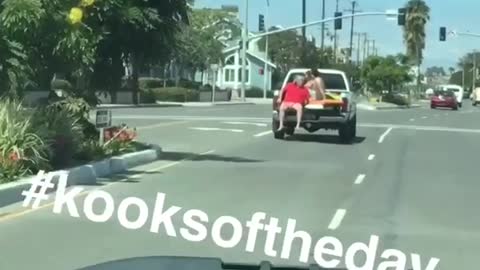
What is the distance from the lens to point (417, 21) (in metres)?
131

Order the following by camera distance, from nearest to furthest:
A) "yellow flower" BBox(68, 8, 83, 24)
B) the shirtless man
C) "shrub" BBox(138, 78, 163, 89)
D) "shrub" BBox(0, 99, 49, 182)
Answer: "shrub" BBox(0, 99, 49, 182), "yellow flower" BBox(68, 8, 83, 24), the shirtless man, "shrub" BBox(138, 78, 163, 89)

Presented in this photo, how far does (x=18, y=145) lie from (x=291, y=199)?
446cm

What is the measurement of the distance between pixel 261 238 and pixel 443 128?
31.5 m

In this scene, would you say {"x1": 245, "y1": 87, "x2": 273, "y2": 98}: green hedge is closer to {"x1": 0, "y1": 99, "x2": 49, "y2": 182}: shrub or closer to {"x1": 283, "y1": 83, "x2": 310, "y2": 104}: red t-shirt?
{"x1": 283, "y1": 83, "x2": 310, "y2": 104}: red t-shirt

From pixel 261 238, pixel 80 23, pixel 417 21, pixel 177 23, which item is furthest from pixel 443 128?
pixel 417 21

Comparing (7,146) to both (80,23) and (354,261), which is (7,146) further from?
(354,261)

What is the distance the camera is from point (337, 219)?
43.5 ft

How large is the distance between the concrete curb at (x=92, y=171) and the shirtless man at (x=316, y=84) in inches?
264

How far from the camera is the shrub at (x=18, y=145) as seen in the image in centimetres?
1546

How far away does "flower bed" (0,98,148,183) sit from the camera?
15883 millimetres

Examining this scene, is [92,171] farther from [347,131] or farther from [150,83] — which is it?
[150,83]

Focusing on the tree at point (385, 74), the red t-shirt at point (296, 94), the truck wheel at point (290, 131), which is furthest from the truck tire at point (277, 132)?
the tree at point (385, 74)

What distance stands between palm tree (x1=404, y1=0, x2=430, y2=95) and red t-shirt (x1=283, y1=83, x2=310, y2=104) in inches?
4062

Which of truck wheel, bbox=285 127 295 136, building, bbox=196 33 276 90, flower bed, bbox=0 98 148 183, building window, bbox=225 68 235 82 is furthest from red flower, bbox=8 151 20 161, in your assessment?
building window, bbox=225 68 235 82
